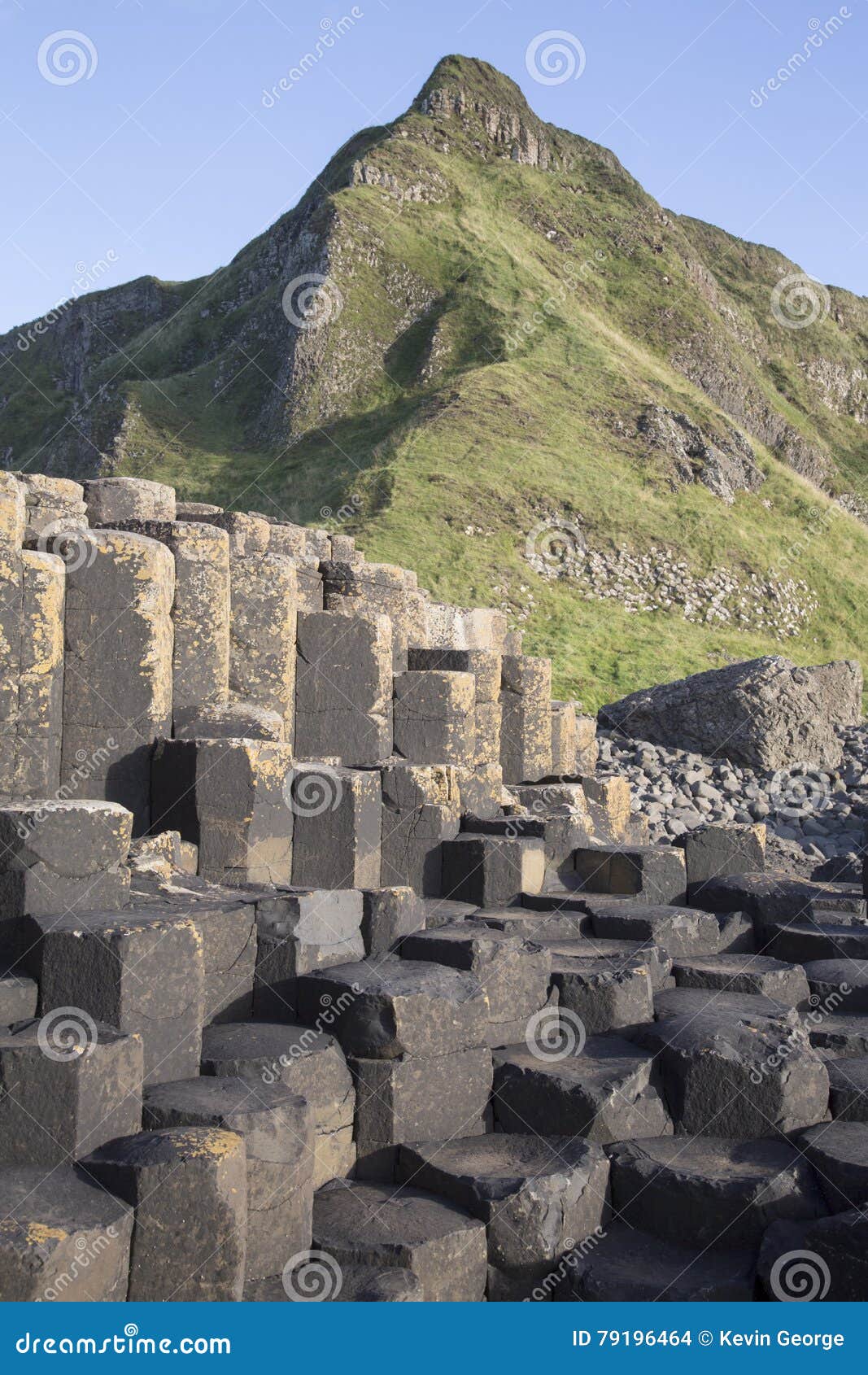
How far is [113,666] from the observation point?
28.3 feet

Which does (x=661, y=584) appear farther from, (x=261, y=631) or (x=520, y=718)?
(x=261, y=631)

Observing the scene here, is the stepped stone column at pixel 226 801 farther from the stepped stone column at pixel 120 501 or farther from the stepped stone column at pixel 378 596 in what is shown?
the stepped stone column at pixel 120 501

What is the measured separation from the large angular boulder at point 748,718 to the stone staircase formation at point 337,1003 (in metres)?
9.88

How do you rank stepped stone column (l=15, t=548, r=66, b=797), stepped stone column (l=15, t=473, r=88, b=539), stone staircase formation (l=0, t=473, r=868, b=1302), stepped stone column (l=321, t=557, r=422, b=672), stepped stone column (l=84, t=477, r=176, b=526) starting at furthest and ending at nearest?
stepped stone column (l=84, t=477, r=176, b=526) < stepped stone column (l=321, t=557, r=422, b=672) < stepped stone column (l=15, t=473, r=88, b=539) < stepped stone column (l=15, t=548, r=66, b=797) < stone staircase formation (l=0, t=473, r=868, b=1302)

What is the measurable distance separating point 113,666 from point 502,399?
3627 cm

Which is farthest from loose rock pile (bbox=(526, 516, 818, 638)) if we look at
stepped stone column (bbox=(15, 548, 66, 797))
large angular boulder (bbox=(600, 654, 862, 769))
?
stepped stone column (bbox=(15, 548, 66, 797))

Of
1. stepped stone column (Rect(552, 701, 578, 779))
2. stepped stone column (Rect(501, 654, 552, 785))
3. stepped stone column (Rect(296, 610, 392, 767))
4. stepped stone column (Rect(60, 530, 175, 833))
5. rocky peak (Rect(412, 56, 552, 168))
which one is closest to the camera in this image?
stepped stone column (Rect(60, 530, 175, 833))

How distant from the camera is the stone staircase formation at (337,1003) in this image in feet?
16.9

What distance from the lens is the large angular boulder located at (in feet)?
66.3

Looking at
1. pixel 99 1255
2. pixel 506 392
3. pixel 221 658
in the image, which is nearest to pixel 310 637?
pixel 221 658

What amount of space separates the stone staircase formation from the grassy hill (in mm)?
17625

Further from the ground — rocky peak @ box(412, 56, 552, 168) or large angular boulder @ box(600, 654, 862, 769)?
rocky peak @ box(412, 56, 552, 168)

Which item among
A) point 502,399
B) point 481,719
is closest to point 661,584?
point 502,399

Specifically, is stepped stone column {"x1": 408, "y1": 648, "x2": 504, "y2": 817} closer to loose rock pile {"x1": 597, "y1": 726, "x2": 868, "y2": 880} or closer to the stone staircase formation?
the stone staircase formation
